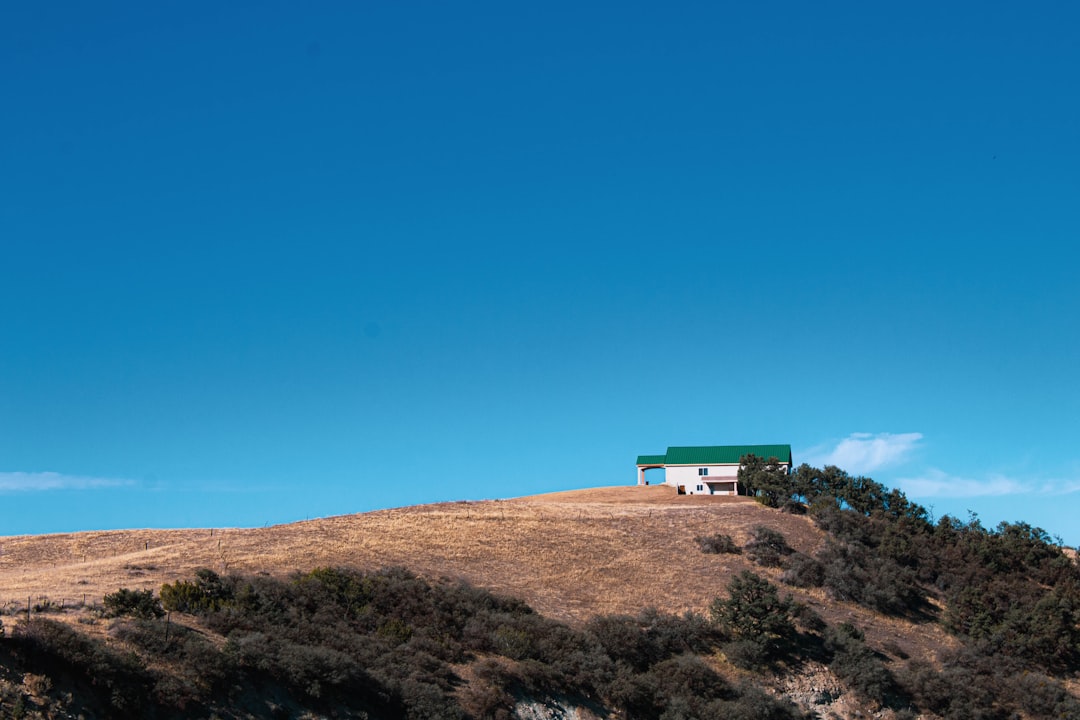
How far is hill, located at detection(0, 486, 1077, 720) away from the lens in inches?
1567

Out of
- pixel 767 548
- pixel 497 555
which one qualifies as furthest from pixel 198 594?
pixel 767 548

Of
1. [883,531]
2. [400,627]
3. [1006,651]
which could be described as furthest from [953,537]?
[400,627]

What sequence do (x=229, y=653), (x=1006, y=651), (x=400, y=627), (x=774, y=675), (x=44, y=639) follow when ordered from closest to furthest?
(x=44, y=639) → (x=229, y=653) → (x=400, y=627) → (x=774, y=675) → (x=1006, y=651)

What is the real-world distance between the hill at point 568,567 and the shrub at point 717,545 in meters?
0.51

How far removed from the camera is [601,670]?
36.8 meters

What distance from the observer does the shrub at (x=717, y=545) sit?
5766 centimetres

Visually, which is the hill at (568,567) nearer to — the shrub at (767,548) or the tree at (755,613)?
the shrub at (767,548)

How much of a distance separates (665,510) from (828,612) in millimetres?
21026

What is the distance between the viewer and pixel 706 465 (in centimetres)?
8294

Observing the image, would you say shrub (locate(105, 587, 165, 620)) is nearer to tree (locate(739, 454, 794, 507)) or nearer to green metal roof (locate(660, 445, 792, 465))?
tree (locate(739, 454, 794, 507))

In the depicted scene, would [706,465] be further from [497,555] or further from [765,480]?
[497,555]

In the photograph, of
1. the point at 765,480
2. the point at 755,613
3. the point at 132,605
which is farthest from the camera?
the point at 765,480

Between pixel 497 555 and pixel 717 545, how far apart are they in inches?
562

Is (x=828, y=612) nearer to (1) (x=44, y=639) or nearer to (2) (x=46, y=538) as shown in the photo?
(1) (x=44, y=639)
